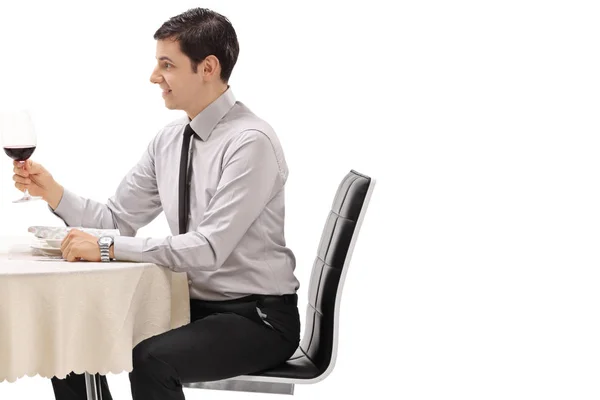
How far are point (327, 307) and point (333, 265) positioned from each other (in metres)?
0.15

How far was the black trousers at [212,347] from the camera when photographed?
11.9ft

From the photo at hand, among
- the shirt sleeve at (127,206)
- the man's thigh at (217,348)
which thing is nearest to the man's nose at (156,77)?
the shirt sleeve at (127,206)

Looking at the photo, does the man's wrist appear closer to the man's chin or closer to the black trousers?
the man's chin

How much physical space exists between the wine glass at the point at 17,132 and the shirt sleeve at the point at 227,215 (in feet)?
1.76

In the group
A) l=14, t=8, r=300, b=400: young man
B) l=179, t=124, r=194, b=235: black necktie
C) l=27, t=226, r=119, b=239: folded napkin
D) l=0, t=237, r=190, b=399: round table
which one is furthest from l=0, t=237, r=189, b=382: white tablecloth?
l=179, t=124, r=194, b=235: black necktie

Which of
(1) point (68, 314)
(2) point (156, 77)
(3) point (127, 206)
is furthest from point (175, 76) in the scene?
(1) point (68, 314)

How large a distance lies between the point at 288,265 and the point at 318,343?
1.00 ft

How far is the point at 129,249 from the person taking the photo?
3.67 metres

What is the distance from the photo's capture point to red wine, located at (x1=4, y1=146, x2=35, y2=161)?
3.91 meters

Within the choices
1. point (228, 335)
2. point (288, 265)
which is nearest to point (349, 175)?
point (288, 265)

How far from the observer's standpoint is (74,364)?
356 centimetres

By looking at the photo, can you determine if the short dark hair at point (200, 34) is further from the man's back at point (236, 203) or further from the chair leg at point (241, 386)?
the chair leg at point (241, 386)

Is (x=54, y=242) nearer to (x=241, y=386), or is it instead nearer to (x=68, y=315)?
(x=68, y=315)

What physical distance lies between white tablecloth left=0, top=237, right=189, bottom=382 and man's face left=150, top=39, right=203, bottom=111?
68 cm
